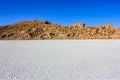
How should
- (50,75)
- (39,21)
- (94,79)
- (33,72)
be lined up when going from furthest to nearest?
1. (39,21)
2. (33,72)
3. (50,75)
4. (94,79)

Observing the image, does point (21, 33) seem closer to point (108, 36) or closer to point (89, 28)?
point (89, 28)

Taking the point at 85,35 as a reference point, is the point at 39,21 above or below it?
above

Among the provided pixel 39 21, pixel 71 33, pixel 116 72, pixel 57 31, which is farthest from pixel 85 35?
pixel 116 72

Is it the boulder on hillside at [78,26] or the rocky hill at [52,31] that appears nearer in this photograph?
the rocky hill at [52,31]

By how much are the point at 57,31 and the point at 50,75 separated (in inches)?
1605

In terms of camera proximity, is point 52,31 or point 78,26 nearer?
point 52,31

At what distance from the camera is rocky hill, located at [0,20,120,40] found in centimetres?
4384

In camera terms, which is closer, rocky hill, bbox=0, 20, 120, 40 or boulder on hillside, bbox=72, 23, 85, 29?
rocky hill, bbox=0, 20, 120, 40

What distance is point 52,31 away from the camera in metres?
45.5

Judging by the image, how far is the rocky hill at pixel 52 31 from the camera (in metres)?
43.8

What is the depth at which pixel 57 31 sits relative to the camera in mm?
45594

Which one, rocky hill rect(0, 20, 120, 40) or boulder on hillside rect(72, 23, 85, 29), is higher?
boulder on hillside rect(72, 23, 85, 29)

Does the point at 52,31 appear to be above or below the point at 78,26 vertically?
below

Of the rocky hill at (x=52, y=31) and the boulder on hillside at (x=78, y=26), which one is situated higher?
the boulder on hillside at (x=78, y=26)
